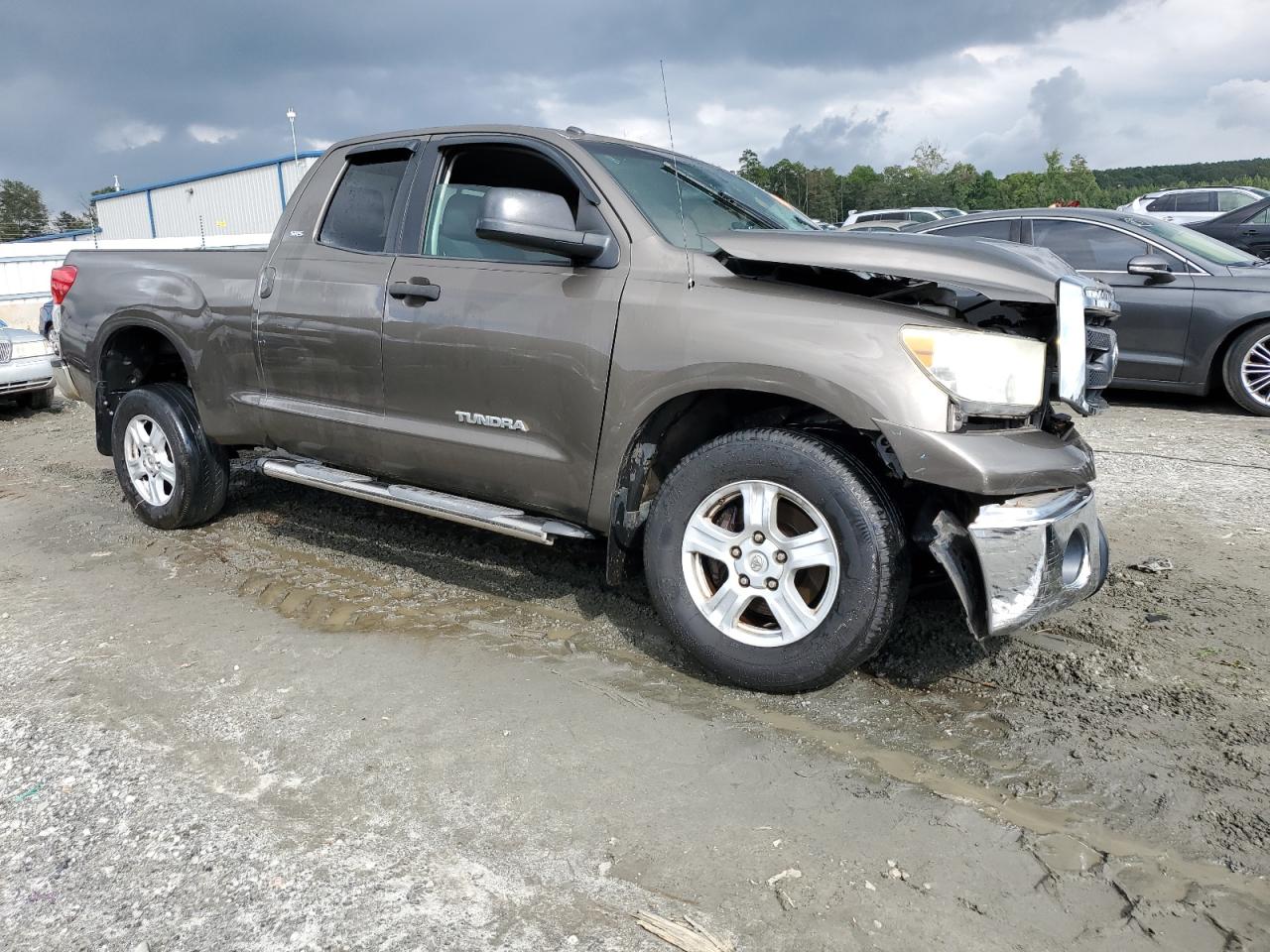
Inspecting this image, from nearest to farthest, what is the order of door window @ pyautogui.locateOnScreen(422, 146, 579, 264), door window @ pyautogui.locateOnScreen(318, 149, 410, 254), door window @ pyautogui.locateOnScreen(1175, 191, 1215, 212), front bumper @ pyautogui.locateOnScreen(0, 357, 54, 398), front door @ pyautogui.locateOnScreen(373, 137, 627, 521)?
front door @ pyautogui.locateOnScreen(373, 137, 627, 521), door window @ pyautogui.locateOnScreen(422, 146, 579, 264), door window @ pyautogui.locateOnScreen(318, 149, 410, 254), front bumper @ pyautogui.locateOnScreen(0, 357, 54, 398), door window @ pyautogui.locateOnScreen(1175, 191, 1215, 212)

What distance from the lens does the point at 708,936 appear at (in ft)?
7.03

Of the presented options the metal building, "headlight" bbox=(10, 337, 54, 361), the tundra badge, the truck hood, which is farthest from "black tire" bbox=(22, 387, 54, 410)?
the metal building

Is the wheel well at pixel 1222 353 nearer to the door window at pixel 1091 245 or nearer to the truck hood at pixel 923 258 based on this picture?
the door window at pixel 1091 245

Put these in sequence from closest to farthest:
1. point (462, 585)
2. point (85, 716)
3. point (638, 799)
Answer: point (638, 799) → point (85, 716) → point (462, 585)

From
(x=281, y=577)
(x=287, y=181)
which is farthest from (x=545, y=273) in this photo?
(x=287, y=181)

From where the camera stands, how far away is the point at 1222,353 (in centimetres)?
776

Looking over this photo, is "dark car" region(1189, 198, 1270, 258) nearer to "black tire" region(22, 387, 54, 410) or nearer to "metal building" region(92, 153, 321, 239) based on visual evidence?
"black tire" region(22, 387, 54, 410)

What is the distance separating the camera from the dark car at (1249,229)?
1338 cm

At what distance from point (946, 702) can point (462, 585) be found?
2.16 m

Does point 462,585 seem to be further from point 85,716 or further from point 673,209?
point 673,209

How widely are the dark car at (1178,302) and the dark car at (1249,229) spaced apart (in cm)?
620

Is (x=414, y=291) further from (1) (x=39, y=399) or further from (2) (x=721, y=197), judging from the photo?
(1) (x=39, y=399)

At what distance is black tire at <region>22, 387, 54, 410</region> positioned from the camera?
10555mm

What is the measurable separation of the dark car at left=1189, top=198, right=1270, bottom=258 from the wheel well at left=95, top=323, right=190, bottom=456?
13195 millimetres
